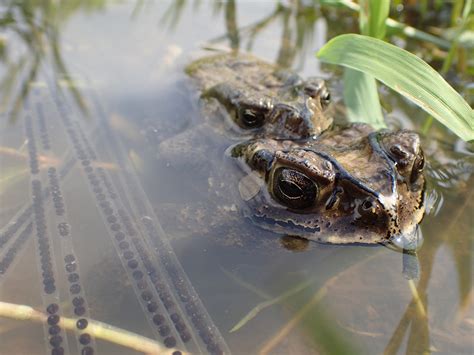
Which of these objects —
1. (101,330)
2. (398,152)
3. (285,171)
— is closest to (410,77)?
(398,152)

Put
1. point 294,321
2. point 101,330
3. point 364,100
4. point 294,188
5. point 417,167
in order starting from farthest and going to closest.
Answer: point 364,100 < point 417,167 < point 294,188 < point 294,321 < point 101,330

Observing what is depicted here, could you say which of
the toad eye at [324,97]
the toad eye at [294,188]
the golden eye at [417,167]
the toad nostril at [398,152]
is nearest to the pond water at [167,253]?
the toad eye at [294,188]

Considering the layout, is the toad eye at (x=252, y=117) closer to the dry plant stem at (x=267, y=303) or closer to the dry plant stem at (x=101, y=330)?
the dry plant stem at (x=267, y=303)

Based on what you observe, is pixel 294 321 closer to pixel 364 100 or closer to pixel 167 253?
pixel 167 253

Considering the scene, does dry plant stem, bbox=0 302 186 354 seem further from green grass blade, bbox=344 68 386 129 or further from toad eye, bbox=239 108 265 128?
green grass blade, bbox=344 68 386 129

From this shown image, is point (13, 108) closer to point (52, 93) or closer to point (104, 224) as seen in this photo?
point (52, 93)

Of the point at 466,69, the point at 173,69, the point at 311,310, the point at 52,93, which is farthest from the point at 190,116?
the point at 466,69
